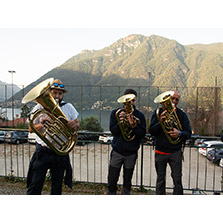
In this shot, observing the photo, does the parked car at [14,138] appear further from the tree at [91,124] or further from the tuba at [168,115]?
the tree at [91,124]

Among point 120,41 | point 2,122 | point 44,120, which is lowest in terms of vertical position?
point 2,122

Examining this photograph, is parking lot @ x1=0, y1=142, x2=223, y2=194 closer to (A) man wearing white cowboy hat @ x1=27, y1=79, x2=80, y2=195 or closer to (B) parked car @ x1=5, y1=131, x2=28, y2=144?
(B) parked car @ x1=5, y1=131, x2=28, y2=144

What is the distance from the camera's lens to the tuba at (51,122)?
7.57 ft

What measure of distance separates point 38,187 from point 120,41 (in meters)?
191

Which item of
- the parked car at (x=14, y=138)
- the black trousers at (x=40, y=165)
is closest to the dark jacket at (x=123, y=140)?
the black trousers at (x=40, y=165)

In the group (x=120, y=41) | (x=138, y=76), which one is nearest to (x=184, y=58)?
(x=138, y=76)

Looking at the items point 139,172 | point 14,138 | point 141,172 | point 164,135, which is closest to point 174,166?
point 164,135

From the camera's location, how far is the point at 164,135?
3023 millimetres

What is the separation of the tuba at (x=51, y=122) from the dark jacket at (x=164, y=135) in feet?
3.71

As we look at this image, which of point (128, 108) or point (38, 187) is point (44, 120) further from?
point (128, 108)

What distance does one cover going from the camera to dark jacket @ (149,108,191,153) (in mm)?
2977

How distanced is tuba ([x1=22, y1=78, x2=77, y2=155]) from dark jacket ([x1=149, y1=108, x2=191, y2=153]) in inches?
44.5

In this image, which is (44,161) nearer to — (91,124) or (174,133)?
(174,133)

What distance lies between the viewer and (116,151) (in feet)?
9.99
